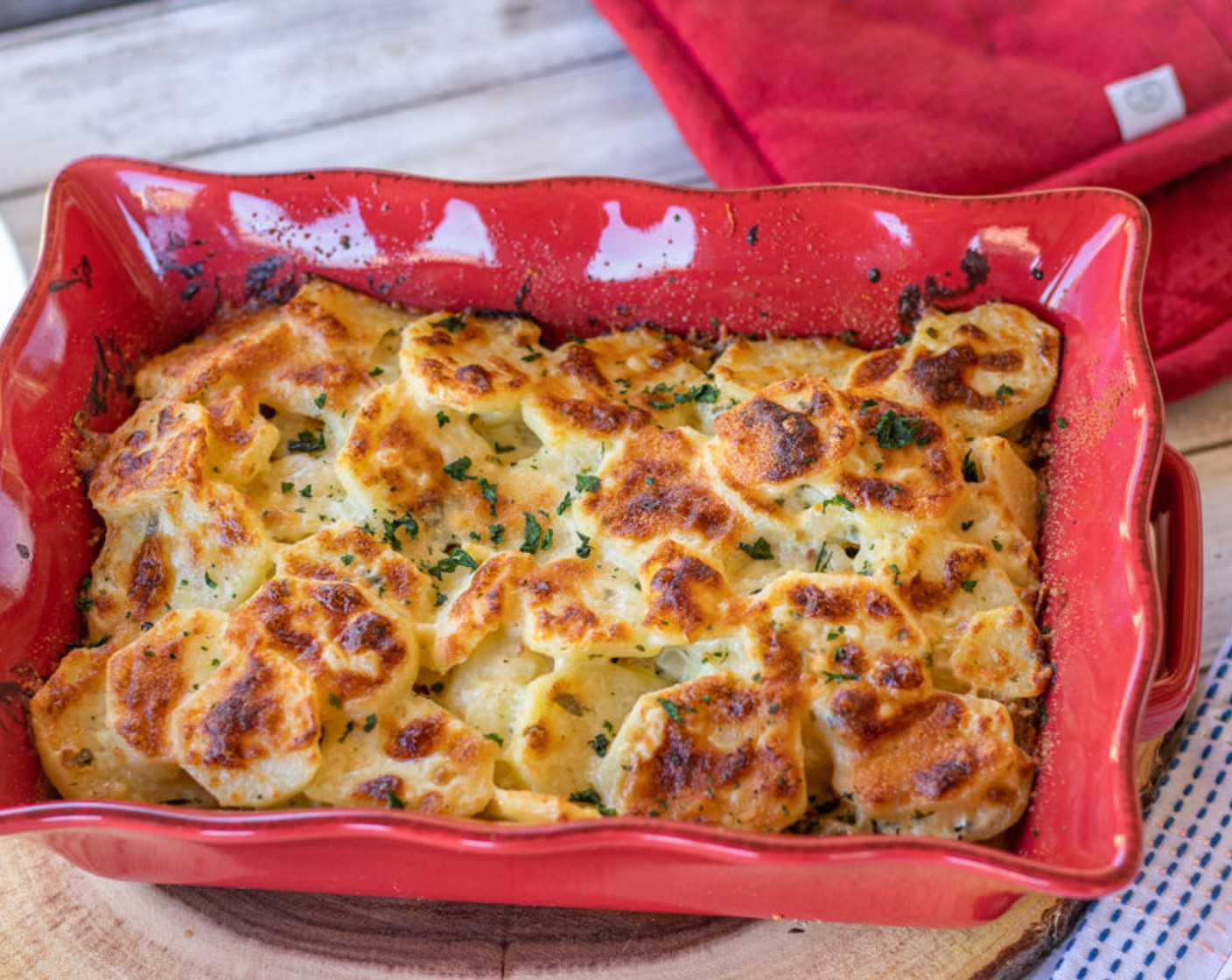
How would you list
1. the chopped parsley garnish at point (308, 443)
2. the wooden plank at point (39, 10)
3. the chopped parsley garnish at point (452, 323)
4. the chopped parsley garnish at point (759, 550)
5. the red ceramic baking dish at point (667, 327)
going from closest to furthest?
1. the red ceramic baking dish at point (667, 327)
2. the chopped parsley garnish at point (759, 550)
3. the chopped parsley garnish at point (308, 443)
4. the chopped parsley garnish at point (452, 323)
5. the wooden plank at point (39, 10)

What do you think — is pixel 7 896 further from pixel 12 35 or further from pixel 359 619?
pixel 12 35

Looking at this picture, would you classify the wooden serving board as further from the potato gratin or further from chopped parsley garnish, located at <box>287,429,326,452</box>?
chopped parsley garnish, located at <box>287,429,326,452</box>

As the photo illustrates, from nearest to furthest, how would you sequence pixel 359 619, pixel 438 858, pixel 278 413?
1. pixel 438 858
2. pixel 359 619
3. pixel 278 413

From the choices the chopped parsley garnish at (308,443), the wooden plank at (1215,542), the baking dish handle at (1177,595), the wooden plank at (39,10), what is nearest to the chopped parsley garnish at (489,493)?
the chopped parsley garnish at (308,443)

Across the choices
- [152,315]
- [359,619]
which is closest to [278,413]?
[152,315]

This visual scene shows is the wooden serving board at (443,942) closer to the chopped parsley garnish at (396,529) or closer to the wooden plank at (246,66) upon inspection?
the chopped parsley garnish at (396,529)
